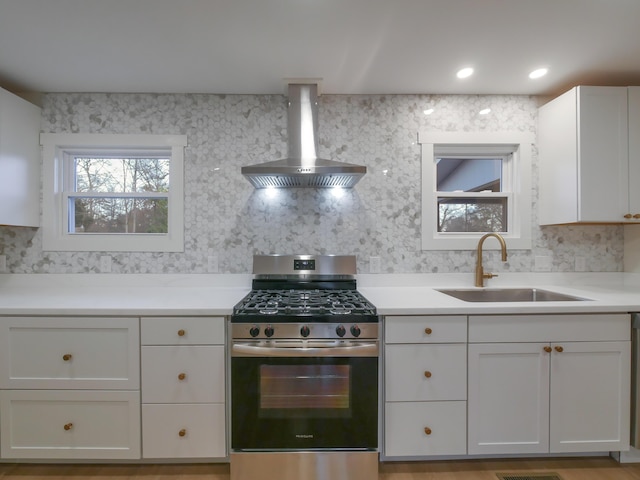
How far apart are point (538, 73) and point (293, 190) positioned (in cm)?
183

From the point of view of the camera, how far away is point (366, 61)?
178 centimetres

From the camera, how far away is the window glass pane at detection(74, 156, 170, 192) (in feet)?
7.45

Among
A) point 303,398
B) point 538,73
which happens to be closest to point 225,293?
point 303,398

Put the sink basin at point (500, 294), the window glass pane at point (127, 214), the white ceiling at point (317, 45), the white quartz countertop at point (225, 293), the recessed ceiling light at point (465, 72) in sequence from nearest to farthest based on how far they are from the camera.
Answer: the white ceiling at point (317, 45) → the white quartz countertop at point (225, 293) → the recessed ceiling light at point (465, 72) → the sink basin at point (500, 294) → the window glass pane at point (127, 214)

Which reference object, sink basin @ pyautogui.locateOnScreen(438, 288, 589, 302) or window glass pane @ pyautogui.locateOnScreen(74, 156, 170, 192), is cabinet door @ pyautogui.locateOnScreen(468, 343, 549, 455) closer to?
sink basin @ pyautogui.locateOnScreen(438, 288, 589, 302)

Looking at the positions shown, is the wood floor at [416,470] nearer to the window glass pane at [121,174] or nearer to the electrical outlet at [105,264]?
the electrical outlet at [105,264]

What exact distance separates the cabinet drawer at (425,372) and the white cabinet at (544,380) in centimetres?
8

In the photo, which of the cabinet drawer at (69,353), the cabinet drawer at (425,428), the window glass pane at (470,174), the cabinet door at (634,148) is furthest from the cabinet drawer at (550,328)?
the cabinet drawer at (69,353)

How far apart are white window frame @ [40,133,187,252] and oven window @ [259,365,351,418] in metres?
1.25

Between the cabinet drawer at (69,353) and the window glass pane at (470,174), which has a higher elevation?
the window glass pane at (470,174)

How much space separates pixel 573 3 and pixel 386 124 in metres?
1.11

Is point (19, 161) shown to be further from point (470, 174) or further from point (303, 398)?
point (470, 174)

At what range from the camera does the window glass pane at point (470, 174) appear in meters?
2.31

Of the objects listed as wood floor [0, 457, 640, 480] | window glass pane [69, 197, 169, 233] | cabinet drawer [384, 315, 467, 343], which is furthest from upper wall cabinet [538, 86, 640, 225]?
window glass pane [69, 197, 169, 233]
